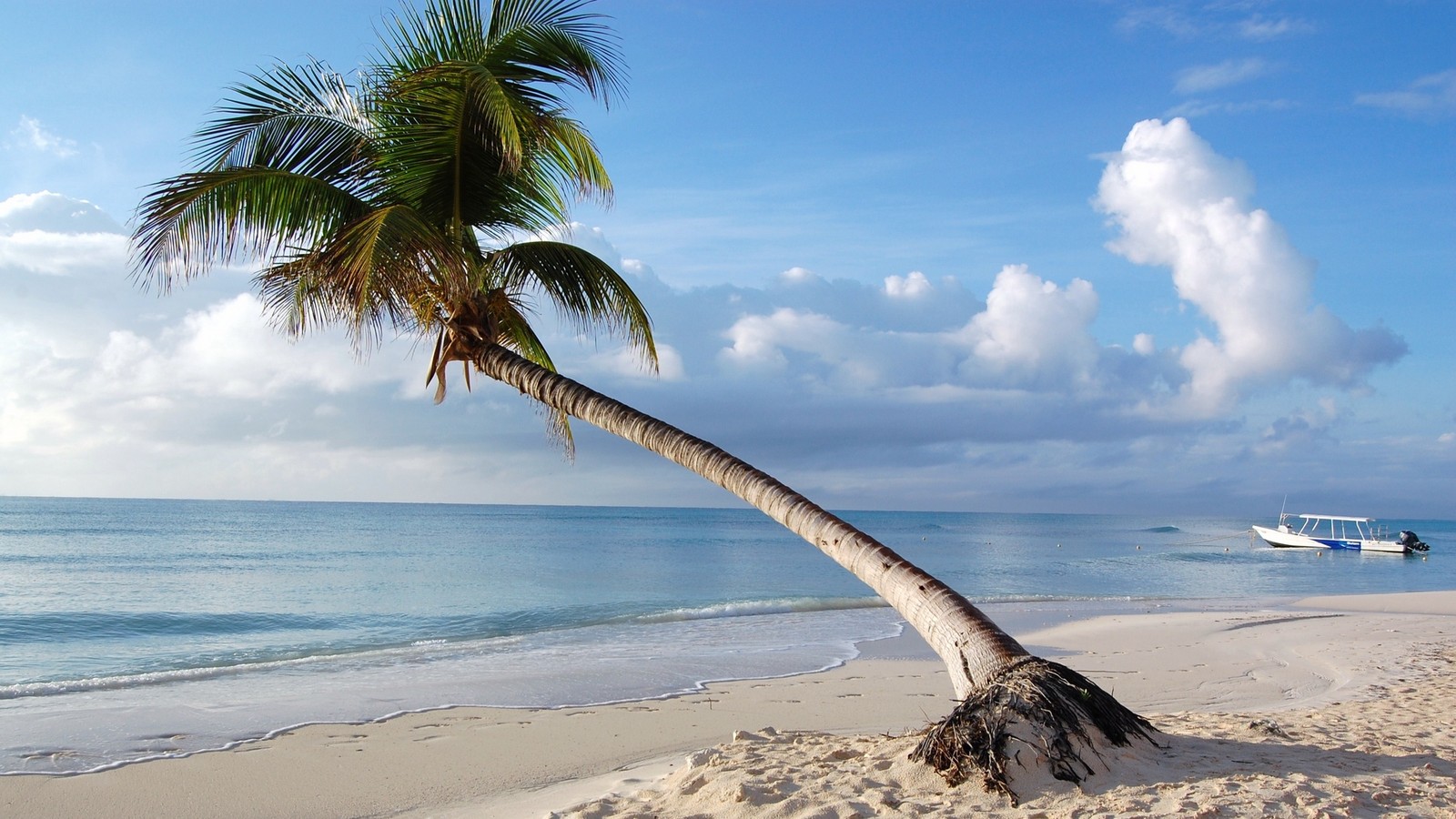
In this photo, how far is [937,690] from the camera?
10.1 m

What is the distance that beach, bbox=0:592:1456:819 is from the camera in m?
4.60

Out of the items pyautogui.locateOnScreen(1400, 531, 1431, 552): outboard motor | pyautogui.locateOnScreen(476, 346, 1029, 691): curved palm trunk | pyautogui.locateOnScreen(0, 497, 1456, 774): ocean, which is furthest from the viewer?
pyautogui.locateOnScreen(1400, 531, 1431, 552): outboard motor

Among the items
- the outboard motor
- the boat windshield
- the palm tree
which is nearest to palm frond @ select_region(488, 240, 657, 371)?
the palm tree

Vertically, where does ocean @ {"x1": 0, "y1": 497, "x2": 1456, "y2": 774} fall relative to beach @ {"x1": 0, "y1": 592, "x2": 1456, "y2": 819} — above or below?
below

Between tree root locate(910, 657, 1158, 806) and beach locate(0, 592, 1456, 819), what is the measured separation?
10 centimetres

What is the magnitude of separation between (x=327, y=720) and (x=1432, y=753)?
29.3ft

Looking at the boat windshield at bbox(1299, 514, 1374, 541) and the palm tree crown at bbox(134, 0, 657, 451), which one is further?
the boat windshield at bbox(1299, 514, 1374, 541)

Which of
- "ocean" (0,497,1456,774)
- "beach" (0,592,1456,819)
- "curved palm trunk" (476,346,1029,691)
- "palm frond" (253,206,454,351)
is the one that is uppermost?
"palm frond" (253,206,454,351)

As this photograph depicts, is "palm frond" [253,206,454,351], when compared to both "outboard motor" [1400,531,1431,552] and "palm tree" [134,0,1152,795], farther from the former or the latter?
"outboard motor" [1400,531,1431,552]

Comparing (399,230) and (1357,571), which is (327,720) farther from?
(1357,571)

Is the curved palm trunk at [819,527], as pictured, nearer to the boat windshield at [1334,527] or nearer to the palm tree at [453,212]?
the palm tree at [453,212]

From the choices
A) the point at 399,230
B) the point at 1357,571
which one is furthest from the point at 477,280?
the point at 1357,571

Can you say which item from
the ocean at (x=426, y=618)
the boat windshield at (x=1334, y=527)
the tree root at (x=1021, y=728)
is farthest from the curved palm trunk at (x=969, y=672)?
the boat windshield at (x=1334, y=527)

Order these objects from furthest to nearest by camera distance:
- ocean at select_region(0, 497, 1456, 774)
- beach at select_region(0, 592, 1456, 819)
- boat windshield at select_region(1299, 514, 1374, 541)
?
boat windshield at select_region(1299, 514, 1374, 541) → ocean at select_region(0, 497, 1456, 774) → beach at select_region(0, 592, 1456, 819)
